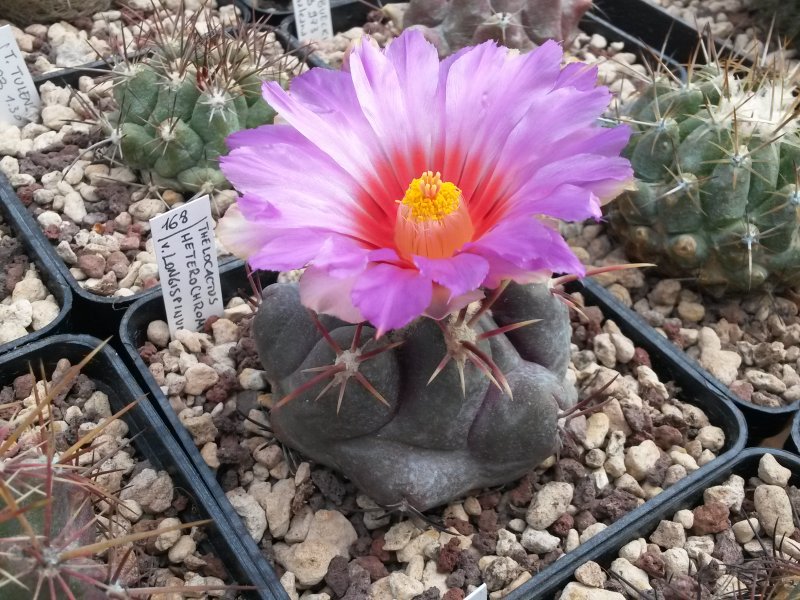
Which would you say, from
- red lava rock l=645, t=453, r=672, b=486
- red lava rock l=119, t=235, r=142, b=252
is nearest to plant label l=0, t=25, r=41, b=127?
red lava rock l=119, t=235, r=142, b=252

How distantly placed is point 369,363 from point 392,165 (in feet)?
0.70

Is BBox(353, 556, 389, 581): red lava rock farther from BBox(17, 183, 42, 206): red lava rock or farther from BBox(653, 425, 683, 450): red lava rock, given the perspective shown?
BBox(17, 183, 42, 206): red lava rock

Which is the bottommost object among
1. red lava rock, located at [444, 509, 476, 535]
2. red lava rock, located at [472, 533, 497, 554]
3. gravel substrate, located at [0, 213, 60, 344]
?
red lava rock, located at [472, 533, 497, 554]

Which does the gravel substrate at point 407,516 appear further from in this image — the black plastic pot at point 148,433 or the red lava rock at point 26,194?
the red lava rock at point 26,194

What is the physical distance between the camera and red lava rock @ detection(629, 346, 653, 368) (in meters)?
1.38

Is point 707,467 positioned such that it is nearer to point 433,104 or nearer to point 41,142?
point 433,104

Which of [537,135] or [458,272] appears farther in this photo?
[537,135]

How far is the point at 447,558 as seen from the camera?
3.49 ft

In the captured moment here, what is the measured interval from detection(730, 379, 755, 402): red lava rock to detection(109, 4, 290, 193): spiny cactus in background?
963 millimetres

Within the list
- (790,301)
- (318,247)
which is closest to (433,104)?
(318,247)

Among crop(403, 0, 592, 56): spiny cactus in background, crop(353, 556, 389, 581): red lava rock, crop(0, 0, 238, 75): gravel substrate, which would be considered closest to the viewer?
crop(353, 556, 389, 581): red lava rock

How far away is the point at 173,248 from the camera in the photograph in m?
1.26

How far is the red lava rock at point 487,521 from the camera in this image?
112 cm

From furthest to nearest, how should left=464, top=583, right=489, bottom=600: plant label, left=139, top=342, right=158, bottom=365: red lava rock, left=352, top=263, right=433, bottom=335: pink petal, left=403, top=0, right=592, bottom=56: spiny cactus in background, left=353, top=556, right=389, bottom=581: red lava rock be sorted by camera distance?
left=403, top=0, right=592, bottom=56: spiny cactus in background, left=139, top=342, right=158, bottom=365: red lava rock, left=353, top=556, right=389, bottom=581: red lava rock, left=464, top=583, right=489, bottom=600: plant label, left=352, top=263, right=433, bottom=335: pink petal
